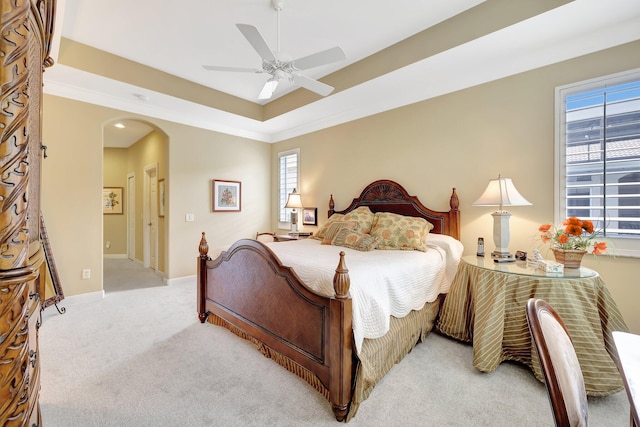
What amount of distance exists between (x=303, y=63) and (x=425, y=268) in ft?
6.79

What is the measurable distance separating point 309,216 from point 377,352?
326 centimetres

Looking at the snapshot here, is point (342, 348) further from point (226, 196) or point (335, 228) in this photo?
point (226, 196)

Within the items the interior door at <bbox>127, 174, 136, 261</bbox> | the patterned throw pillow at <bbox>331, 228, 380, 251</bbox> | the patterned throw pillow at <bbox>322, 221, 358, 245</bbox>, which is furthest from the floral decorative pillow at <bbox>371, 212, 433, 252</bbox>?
the interior door at <bbox>127, 174, 136, 261</bbox>

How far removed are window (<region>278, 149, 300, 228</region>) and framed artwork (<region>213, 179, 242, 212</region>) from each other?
80cm

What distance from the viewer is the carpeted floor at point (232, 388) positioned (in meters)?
1.66

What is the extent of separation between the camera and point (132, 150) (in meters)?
6.63

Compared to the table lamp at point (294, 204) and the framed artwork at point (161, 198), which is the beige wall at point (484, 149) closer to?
the table lamp at point (294, 204)

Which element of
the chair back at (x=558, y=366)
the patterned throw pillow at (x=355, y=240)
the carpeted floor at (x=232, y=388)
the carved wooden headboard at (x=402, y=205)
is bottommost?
the carpeted floor at (x=232, y=388)

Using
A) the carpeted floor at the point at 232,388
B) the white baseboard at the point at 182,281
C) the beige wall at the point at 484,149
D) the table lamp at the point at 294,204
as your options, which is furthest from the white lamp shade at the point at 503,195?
the white baseboard at the point at 182,281

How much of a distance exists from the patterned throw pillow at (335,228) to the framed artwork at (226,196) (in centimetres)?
233

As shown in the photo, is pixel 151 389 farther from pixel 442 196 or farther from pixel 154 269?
pixel 154 269

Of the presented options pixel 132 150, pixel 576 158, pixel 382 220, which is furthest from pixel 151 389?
pixel 132 150

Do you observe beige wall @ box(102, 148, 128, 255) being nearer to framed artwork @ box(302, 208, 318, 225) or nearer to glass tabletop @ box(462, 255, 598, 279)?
framed artwork @ box(302, 208, 318, 225)

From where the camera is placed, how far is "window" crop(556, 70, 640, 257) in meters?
2.29
